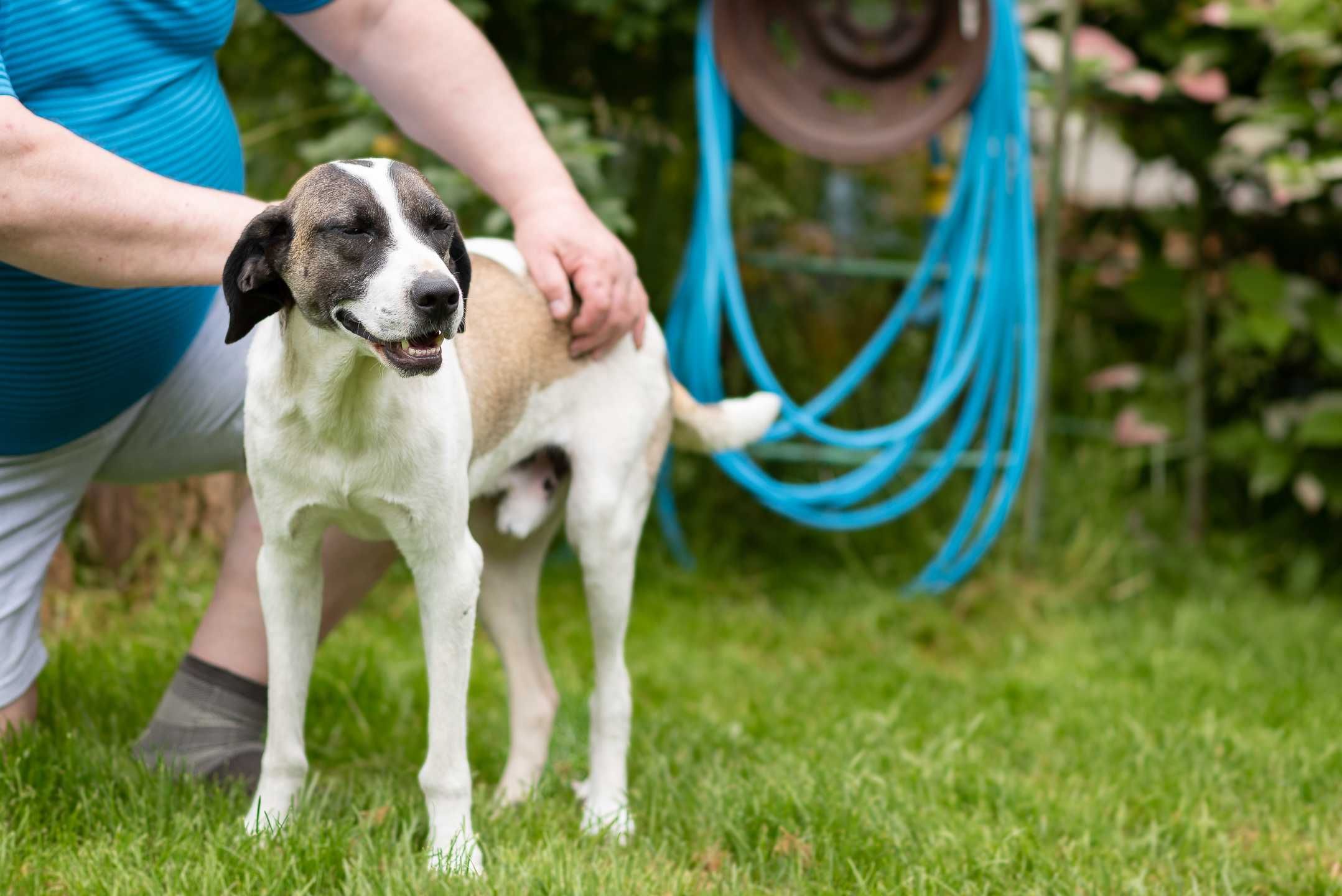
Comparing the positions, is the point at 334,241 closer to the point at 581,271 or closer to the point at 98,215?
the point at 98,215

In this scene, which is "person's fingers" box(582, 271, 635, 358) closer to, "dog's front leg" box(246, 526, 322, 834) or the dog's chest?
the dog's chest

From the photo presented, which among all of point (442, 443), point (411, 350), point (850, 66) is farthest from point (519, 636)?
point (850, 66)

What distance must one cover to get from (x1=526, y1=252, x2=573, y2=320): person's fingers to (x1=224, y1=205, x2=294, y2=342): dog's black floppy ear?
1.88ft

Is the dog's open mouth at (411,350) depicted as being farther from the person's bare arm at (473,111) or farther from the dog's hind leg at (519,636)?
the dog's hind leg at (519,636)

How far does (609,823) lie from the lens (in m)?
2.50

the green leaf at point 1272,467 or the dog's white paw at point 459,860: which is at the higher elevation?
the green leaf at point 1272,467

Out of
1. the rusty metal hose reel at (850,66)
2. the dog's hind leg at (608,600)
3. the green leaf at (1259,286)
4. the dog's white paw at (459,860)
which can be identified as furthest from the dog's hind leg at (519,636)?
the green leaf at (1259,286)

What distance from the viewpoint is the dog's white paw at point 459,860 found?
2113 mm

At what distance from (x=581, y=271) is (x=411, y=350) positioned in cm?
68

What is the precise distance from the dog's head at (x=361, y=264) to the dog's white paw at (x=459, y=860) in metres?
0.76

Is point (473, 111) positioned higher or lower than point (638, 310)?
higher

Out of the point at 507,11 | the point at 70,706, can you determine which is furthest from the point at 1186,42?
the point at 70,706

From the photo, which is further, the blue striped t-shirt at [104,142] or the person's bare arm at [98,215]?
the blue striped t-shirt at [104,142]

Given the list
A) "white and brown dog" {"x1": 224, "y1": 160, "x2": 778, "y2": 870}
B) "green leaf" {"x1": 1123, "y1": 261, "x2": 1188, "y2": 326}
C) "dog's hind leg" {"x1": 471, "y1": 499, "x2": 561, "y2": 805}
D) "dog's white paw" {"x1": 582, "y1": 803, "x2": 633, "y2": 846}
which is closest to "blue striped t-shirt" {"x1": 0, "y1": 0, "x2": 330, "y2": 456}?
"white and brown dog" {"x1": 224, "y1": 160, "x2": 778, "y2": 870}
